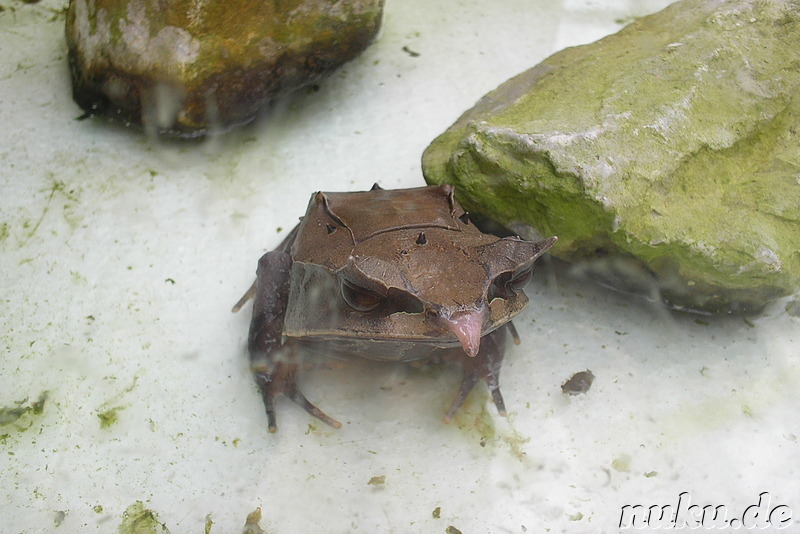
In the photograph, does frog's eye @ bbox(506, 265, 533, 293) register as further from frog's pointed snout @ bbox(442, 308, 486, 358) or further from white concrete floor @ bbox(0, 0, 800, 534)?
white concrete floor @ bbox(0, 0, 800, 534)

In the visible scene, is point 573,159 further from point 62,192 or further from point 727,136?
point 62,192

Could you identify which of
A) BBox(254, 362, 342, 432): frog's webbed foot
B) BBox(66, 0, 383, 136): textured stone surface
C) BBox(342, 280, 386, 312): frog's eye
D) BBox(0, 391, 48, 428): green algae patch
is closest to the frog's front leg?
BBox(254, 362, 342, 432): frog's webbed foot

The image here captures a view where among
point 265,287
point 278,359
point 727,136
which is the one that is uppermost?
point 727,136

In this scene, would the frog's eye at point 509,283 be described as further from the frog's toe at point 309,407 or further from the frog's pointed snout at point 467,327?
the frog's toe at point 309,407

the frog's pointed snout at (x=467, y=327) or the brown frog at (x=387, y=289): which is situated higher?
the frog's pointed snout at (x=467, y=327)

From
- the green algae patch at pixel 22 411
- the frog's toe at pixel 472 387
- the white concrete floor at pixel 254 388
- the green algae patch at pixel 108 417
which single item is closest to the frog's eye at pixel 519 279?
the frog's toe at pixel 472 387

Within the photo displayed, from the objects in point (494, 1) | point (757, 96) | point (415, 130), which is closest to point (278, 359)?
point (415, 130)
